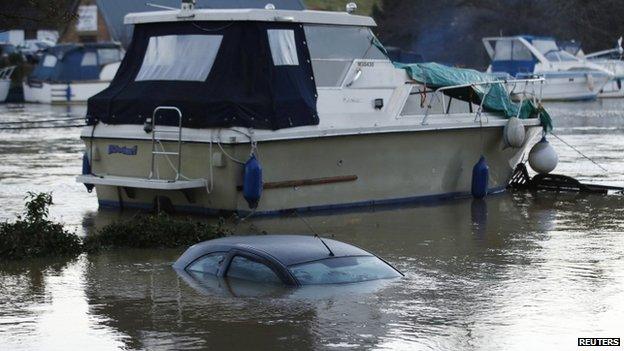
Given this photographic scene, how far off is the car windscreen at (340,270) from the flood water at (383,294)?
0.53 ft

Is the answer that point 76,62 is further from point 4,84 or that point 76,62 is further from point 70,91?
point 4,84

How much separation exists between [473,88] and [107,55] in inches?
1656

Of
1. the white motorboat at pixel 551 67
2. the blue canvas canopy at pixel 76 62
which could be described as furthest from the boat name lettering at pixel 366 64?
the blue canvas canopy at pixel 76 62

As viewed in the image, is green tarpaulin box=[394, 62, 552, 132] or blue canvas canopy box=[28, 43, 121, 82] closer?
green tarpaulin box=[394, 62, 552, 132]

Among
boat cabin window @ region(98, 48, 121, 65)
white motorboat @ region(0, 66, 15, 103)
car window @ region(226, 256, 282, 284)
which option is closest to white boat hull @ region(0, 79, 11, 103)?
white motorboat @ region(0, 66, 15, 103)

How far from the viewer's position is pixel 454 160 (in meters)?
23.3

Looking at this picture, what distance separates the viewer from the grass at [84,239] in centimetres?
1714

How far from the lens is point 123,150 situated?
21109 millimetres

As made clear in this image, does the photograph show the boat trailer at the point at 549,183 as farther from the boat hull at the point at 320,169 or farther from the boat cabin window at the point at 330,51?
the boat cabin window at the point at 330,51

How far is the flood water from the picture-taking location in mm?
12539

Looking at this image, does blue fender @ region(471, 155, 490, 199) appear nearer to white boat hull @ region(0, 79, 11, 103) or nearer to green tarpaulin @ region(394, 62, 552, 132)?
green tarpaulin @ region(394, 62, 552, 132)

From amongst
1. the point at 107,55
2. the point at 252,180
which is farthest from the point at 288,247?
the point at 107,55

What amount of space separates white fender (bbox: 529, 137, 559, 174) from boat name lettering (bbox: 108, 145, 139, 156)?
26.8 feet

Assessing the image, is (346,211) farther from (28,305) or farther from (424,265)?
(28,305)
